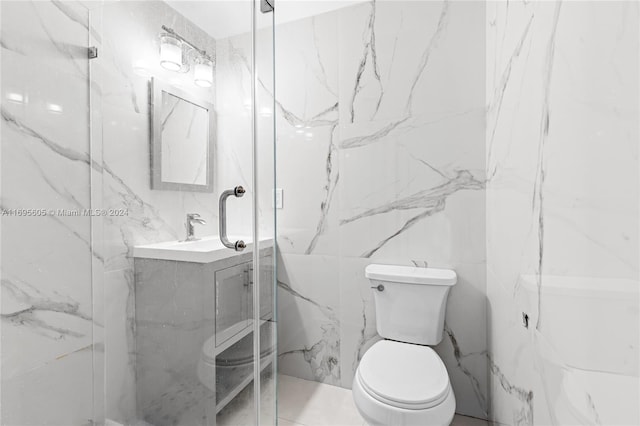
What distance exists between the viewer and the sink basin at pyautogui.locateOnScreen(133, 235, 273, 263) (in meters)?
1.10

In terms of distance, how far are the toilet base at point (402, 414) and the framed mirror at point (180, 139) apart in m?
0.96

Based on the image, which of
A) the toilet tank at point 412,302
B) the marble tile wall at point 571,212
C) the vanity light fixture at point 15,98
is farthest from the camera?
the toilet tank at point 412,302

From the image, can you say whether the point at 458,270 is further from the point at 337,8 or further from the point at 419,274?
the point at 337,8

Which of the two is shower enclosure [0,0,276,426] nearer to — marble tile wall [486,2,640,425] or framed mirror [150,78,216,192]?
framed mirror [150,78,216,192]

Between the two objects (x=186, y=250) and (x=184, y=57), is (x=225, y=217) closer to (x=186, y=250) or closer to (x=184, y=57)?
(x=186, y=250)

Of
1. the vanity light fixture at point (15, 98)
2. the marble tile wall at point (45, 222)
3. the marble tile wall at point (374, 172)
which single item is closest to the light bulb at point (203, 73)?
the marble tile wall at point (45, 222)

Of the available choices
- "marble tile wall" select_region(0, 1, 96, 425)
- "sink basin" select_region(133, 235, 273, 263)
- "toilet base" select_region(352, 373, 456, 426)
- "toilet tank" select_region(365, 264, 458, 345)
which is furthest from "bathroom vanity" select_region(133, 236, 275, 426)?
"toilet tank" select_region(365, 264, 458, 345)

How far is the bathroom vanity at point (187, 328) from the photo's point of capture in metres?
1.11

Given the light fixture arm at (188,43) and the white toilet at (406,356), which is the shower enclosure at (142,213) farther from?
the white toilet at (406,356)

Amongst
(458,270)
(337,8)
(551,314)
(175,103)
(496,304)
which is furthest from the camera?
(337,8)

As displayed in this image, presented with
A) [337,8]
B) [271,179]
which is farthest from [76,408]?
[337,8]

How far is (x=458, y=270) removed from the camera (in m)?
1.63

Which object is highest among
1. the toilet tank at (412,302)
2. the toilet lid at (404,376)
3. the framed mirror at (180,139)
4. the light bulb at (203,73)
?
the light bulb at (203,73)

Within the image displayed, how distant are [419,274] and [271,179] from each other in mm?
894
